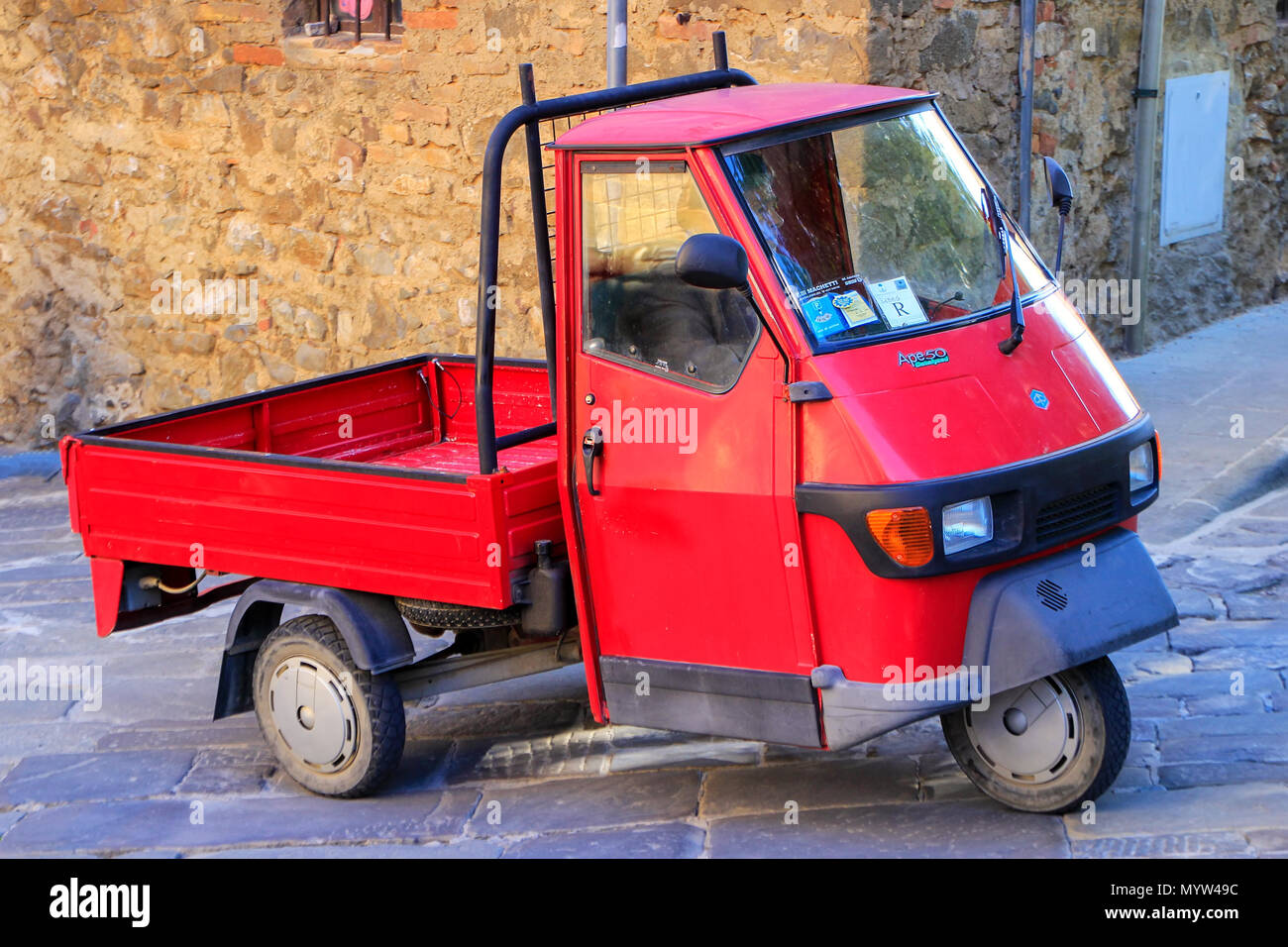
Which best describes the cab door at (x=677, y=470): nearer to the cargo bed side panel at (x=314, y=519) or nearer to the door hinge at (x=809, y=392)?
the door hinge at (x=809, y=392)

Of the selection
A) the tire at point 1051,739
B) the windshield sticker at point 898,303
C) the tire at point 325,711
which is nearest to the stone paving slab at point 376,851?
the tire at point 325,711

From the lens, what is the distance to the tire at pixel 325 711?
479cm

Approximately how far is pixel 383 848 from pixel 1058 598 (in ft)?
6.66

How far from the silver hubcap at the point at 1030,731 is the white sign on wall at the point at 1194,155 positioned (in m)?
6.69

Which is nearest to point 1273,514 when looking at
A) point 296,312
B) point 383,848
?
point 383,848

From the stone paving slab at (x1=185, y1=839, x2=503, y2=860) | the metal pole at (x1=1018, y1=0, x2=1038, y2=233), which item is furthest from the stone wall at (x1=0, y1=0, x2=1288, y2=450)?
the stone paving slab at (x1=185, y1=839, x2=503, y2=860)

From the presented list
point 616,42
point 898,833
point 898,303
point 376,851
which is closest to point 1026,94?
point 616,42

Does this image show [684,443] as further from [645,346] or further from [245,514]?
[245,514]

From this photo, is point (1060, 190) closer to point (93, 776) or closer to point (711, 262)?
point (711, 262)

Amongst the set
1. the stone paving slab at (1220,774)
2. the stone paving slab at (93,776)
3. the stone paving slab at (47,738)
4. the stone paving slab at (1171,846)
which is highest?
the stone paving slab at (1171,846)

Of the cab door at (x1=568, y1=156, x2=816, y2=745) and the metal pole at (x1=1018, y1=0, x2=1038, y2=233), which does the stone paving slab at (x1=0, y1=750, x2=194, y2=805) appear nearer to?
the cab door at (x1=568, y1=156, x2=816, y2=745)

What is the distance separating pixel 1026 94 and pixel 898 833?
5.21 metres

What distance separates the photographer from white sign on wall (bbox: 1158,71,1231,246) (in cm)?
1004

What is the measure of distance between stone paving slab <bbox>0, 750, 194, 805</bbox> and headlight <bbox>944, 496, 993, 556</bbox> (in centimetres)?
273
